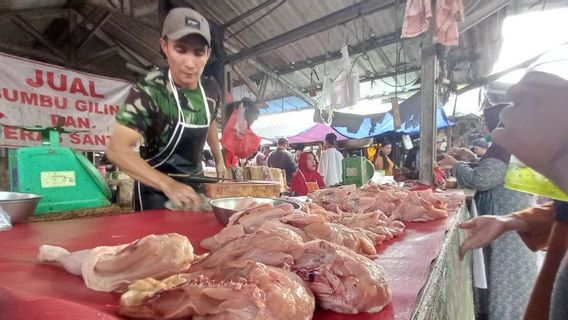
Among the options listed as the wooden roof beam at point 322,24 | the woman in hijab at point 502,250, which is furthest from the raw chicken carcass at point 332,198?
the wooden roof beam at point 322,24

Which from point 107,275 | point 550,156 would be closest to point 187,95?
point 107,275

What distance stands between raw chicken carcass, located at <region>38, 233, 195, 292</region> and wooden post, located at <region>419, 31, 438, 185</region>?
582 centimetres

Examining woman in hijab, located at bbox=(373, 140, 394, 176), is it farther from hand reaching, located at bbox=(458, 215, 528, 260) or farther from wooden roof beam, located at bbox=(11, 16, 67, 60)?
wooden roof beam, located at bbox=(11, 16, 67, 60)

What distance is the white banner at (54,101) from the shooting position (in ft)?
20.0

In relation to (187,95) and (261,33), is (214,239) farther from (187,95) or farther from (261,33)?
(261,33)

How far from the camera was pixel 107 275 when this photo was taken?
1269 mm

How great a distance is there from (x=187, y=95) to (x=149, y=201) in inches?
45.6

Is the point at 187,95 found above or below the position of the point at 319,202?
above

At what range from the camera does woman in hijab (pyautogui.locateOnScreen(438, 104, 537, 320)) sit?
4.36 meters

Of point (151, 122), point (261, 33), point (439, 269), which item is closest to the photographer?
point (439, 269)

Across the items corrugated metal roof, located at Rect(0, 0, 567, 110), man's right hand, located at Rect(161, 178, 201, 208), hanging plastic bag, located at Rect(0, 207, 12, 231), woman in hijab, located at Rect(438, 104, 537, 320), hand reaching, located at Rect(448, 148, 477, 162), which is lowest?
woman in hijab, located at Rect(438, 104, 537, 320)

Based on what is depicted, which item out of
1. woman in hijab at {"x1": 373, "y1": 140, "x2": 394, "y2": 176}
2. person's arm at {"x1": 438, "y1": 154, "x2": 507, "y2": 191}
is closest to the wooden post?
person's arm at {"x1": 438, "y1": 154, "x2": 507, "y2": 191}

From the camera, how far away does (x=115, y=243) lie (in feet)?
6.21

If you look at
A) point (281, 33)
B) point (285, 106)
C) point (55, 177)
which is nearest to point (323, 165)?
point (285, 106)
